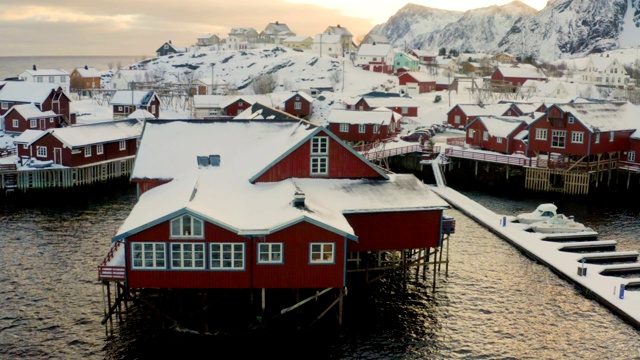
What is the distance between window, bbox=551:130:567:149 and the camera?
74.3 metres

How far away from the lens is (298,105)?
11788 centimetres

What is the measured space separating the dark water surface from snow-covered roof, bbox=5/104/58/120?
49.3 meters

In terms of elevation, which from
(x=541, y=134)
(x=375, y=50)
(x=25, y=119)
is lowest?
(x=541, y=134)

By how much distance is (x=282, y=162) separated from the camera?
1695 inches

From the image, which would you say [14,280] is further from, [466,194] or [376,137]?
[376,137]

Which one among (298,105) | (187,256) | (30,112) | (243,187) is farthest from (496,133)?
(30,112)

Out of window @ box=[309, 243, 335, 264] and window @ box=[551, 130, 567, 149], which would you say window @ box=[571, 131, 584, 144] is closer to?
window @ box=[551, 130, 567, 149]

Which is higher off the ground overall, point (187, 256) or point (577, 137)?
point (577, 137)

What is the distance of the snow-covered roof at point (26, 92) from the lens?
101m

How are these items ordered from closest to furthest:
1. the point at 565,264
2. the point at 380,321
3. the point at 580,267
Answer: the point at 380,321, the point at 580,267, the point at 565,264

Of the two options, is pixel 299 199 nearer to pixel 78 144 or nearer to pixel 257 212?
pixel 257 212

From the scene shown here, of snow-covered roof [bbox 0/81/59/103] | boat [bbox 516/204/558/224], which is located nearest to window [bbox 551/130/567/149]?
boat [bbox 516/204/558/224]

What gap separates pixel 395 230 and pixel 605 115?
47.7 metres

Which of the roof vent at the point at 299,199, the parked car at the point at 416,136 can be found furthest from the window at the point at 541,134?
the roof vent at the point at 299,199
